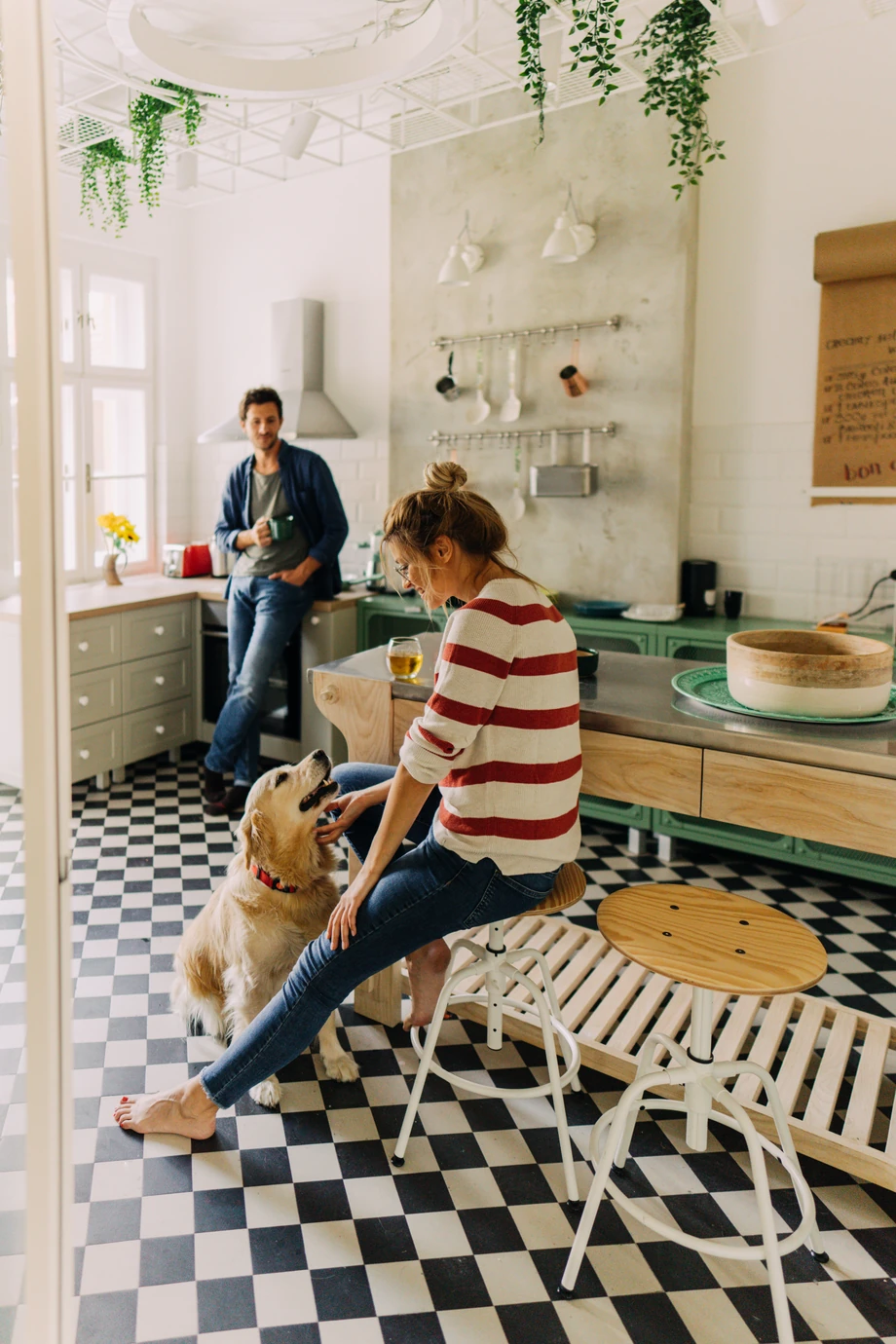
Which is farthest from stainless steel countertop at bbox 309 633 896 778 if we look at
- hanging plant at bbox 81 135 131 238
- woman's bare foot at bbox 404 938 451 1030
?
hanging plant at bbox 81 135 131 238

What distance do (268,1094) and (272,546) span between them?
2.64 metres

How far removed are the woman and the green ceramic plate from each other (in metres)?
0.32

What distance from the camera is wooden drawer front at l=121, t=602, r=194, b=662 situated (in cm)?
468

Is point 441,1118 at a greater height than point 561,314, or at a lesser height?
lesser

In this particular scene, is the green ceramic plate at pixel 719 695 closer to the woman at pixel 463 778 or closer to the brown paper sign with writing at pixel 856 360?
the woman at pixel 463 778

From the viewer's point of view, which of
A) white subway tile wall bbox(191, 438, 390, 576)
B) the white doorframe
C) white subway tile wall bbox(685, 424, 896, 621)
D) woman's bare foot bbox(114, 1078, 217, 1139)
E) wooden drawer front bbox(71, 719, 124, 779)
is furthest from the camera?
white subway tile wall bbox(191, 438, 390, 576)

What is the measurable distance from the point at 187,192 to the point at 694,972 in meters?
5.48

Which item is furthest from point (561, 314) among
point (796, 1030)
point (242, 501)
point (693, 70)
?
point (796, 1030)

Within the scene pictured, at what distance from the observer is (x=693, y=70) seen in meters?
3.79

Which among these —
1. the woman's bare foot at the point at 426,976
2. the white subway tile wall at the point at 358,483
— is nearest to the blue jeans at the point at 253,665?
the white subway tile wall at the point at 358,483

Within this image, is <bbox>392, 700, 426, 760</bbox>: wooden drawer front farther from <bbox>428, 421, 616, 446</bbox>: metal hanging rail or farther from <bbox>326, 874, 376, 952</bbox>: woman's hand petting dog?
<bbox>428, 421, 616, 446</bbox>: metal hanging rail

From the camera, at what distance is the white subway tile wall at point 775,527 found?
4.07 m

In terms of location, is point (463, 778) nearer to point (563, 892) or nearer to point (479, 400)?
point (563, 892)

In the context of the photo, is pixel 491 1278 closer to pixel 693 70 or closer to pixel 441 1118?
pixel 441 1118
